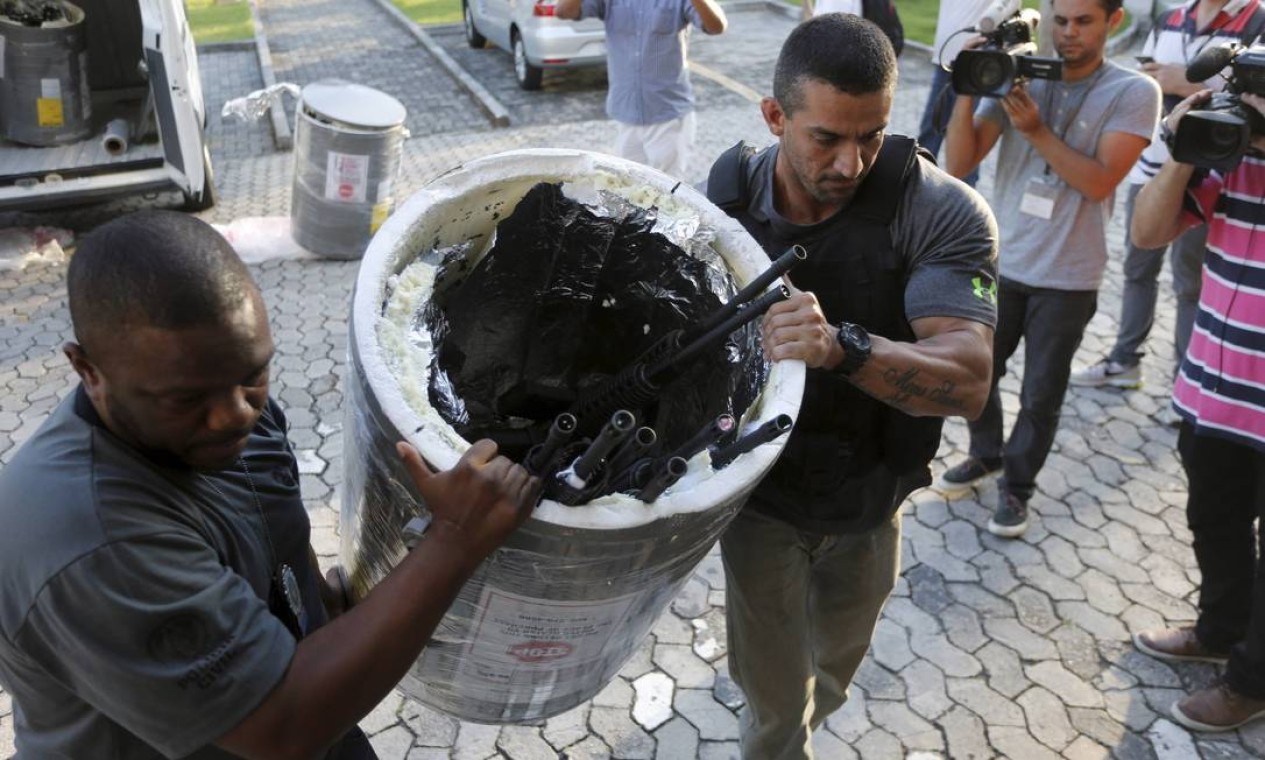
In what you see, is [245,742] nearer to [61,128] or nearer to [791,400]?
[791,400]

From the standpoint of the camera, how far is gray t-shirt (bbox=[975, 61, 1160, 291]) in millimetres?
3451

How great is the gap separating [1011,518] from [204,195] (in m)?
5.94

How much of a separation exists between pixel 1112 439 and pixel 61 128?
7151mm

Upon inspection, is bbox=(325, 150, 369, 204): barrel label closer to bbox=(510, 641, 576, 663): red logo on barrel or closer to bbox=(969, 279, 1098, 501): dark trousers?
bbox=(969, 279, 1098, 501): dark trousers

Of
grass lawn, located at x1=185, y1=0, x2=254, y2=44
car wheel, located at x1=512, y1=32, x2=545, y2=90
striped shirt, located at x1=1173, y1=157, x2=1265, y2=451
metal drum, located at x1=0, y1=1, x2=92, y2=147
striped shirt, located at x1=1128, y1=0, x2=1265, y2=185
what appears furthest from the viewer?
grass lawn, located at x1=185, y1=0, x2=254, y2=44

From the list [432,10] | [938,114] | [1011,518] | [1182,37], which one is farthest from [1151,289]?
[432,10]

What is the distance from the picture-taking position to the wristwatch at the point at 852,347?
190 centimetres

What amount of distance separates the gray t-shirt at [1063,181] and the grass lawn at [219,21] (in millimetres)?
11069

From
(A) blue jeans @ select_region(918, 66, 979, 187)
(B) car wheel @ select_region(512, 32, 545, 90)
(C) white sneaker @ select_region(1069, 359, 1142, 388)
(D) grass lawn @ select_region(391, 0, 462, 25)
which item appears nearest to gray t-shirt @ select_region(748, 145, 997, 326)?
(A) blue jeans @ select_region(918, 66, 979, 187)

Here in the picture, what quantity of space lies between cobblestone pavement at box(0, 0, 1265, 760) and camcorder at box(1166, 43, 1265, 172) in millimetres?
1726

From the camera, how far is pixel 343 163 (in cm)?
606

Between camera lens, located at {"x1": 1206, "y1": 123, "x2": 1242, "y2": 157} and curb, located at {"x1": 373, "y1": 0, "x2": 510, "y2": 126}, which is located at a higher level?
camera lens, located at {"x1": 1206, "y1": 123, "x2": 1242, "y2": 157}

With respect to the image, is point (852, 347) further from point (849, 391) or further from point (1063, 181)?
point (1063, 181)

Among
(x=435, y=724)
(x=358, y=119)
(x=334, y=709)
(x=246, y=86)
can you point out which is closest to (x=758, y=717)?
(x=435, y=724)
